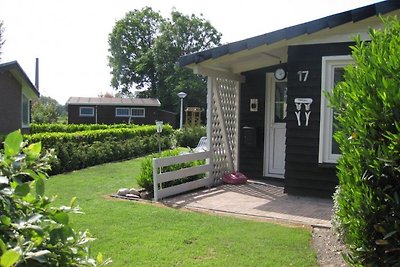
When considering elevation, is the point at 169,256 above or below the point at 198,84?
below

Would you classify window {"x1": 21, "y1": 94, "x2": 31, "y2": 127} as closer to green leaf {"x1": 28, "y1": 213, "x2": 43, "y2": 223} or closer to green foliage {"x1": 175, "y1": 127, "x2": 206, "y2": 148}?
green foliage {"x1": 175, "y1": 127, "x2": 206, "y2": 148}

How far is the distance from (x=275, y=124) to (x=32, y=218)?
8.13m

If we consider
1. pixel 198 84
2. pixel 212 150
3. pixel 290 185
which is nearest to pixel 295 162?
pixel 290 185

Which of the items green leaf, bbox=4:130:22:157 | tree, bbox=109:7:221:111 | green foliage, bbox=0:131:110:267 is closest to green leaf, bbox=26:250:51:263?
green foliage, bbox=0:131:110:267

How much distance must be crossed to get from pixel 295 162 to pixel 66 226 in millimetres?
6250

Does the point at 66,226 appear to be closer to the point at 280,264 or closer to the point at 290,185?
the point at 280,264

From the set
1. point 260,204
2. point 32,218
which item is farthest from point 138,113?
point 32,218

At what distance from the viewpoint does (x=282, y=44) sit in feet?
24.4

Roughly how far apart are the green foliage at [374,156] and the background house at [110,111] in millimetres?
34786

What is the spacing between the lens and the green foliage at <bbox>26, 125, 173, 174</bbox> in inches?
464

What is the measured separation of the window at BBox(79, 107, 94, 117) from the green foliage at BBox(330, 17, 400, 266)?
1416 inches

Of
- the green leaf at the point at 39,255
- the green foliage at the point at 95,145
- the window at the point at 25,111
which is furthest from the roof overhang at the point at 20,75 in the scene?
the green leaf at the point at 39,255

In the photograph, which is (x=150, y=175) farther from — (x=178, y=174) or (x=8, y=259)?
(x=8, y=259)

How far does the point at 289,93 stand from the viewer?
7492 millimetres
